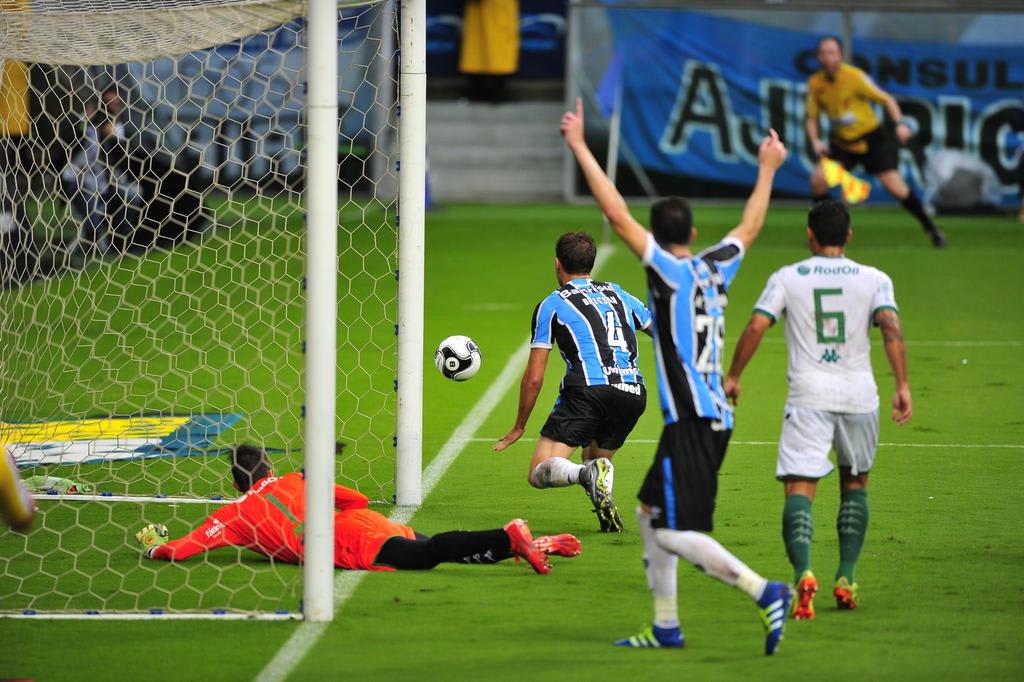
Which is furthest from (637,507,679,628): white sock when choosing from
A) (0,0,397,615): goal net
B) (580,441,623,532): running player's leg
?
(580,441,623,532): running player's leg

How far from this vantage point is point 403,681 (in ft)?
16.5

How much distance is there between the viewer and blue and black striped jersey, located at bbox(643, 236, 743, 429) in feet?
17.1

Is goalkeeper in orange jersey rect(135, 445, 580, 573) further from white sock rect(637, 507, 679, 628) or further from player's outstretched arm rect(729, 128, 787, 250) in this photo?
player's outstretched arm rect(729, 128, 787, 250)

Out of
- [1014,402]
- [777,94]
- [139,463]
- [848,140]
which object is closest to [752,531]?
[139,463]

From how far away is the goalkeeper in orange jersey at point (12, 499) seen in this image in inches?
173

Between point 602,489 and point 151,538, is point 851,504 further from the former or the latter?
point 151,538

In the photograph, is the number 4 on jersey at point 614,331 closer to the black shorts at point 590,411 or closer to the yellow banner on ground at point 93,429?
the black shorts at point 590,411

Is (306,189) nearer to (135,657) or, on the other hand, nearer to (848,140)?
(135,657)

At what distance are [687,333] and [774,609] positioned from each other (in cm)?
100

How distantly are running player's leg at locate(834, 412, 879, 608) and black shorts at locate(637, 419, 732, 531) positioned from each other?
2.54 ft

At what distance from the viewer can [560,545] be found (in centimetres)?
666

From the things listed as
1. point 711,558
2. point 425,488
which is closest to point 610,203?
point 711,558

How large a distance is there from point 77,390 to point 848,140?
38.2 ft

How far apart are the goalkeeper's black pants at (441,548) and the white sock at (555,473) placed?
696mm
